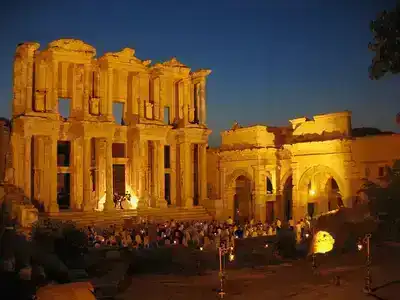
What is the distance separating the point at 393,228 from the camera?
71.7ft

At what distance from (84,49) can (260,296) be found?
2486 centimetres

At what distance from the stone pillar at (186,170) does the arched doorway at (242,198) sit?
5347mm

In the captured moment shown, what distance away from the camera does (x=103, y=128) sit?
34312 millimetres

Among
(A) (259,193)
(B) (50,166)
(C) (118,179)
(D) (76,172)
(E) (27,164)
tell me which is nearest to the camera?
(E) (27,164)

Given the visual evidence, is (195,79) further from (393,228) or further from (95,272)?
(95,272)

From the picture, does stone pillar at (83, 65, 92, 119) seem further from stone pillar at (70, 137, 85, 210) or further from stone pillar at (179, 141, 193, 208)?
stone pillar at (179, 141, 193, 208)

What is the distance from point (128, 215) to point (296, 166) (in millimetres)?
11343

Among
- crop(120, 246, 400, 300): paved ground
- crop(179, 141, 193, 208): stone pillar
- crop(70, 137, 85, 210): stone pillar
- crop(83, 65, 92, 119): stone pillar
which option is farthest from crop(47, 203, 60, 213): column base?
crop(120, 246, 400, 300): paved ground

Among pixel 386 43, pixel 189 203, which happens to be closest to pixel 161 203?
pixel 189 203

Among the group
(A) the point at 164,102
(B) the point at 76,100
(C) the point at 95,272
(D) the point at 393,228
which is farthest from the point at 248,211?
(C) the point at 95,272

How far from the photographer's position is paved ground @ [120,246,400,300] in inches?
524

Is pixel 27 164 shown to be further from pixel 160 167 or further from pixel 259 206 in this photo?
pixel 259 206

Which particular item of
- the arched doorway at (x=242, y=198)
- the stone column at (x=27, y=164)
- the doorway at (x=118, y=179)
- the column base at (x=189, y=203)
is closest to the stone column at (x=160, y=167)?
the column base at (x=189, y=203)

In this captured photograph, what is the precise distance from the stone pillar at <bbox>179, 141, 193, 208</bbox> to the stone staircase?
1206mm
